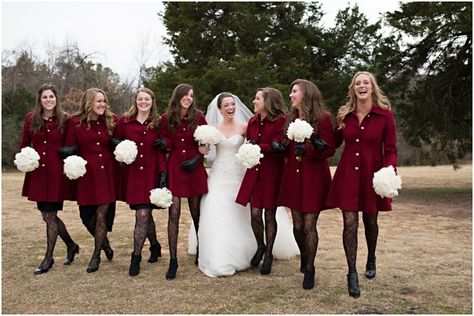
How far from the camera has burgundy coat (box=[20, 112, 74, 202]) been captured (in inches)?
233

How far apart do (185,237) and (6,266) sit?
3.19m

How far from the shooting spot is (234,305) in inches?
187

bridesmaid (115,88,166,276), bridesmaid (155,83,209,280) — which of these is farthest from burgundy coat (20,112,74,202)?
bridesmaid (155,83,209,280)

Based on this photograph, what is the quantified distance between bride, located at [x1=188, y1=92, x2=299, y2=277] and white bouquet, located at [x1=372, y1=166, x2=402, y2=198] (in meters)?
2.03

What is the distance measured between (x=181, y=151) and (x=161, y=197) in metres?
0.65

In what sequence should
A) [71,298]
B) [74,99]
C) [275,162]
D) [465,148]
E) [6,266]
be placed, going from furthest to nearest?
[74,99]
[465,148]
[6,266]
[275,162]
[71,298]

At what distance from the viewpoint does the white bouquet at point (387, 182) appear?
14.8ft

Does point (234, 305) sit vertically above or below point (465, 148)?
below

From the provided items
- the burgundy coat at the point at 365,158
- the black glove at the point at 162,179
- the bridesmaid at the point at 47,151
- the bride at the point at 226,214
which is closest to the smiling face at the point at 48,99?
the bridesmaid at the point at 47,151

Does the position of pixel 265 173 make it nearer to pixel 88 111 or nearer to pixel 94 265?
pixel 88 111

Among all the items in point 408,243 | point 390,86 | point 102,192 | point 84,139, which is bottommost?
point 408,243

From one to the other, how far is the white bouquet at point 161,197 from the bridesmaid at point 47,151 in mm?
1229

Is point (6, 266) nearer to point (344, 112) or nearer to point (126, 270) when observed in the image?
point (126, 270)

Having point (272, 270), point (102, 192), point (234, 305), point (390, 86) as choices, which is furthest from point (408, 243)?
point (390, 86)
